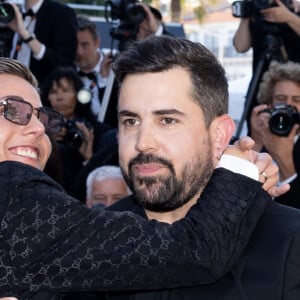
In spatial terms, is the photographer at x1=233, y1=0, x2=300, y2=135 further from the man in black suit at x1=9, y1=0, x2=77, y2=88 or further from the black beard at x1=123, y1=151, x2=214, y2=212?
the black beard at x1=123, y1=151, x2=214, y2=212

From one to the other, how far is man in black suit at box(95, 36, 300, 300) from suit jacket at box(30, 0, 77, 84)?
11.7 ft

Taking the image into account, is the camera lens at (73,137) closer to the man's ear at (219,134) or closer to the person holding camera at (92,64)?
the person holding camera at (92,64)

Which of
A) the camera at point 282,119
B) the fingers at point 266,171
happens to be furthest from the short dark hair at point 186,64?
the camera at point 282,119

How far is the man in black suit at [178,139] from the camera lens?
2.18m

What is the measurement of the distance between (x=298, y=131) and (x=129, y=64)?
2.11 metres

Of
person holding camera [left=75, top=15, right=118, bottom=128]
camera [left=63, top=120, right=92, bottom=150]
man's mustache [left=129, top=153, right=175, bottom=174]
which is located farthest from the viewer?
person holding camera [left=75, top=15, right=118, bottom=128]

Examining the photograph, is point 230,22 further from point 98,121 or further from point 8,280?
point 8,280

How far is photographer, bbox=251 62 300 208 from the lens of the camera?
13.4ft

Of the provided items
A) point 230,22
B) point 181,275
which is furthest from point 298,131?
point 230,22

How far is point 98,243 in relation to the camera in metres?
2.12

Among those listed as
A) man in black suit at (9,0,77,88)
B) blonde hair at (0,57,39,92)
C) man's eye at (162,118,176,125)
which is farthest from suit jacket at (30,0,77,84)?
man's eye at (162,118,176,125)

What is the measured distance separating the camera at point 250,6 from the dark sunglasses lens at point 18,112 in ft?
8.94

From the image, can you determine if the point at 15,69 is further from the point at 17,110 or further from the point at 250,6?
the point at 250,6

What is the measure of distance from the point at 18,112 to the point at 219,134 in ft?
2.22
